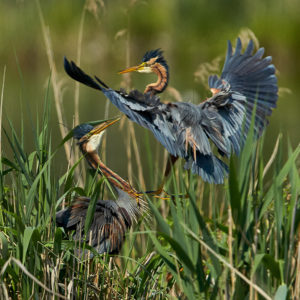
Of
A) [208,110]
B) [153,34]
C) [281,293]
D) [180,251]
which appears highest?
[153,34]

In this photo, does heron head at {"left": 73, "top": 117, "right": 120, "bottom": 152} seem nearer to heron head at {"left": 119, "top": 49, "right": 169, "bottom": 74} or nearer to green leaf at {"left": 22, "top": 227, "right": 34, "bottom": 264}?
heron head at {"left": 119, "top": 49, "right": 169, "bottom": 74}

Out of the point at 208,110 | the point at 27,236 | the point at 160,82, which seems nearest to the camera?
the point at 27,236

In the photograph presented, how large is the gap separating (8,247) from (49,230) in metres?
0.16

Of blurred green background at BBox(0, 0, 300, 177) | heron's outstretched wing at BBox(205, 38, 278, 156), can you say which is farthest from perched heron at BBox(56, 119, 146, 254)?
blurred green background at BBox(0, 0, 300, 177)

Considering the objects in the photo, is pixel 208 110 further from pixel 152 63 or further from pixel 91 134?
pixel 91 134

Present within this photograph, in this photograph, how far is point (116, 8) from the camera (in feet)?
37.9

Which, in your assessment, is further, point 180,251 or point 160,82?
point 160,82

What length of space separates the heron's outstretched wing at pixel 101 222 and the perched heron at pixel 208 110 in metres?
0.36

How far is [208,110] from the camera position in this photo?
295cm

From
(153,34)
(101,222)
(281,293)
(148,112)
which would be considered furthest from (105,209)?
(153,34)

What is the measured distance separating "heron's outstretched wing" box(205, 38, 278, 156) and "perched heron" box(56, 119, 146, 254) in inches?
18.8

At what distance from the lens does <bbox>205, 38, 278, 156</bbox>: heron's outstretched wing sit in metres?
2.90

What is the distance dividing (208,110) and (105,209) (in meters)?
0.71

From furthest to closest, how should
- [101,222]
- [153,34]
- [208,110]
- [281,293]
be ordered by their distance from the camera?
Answer: [153,34], [208,110], [101,222], [281,293]
